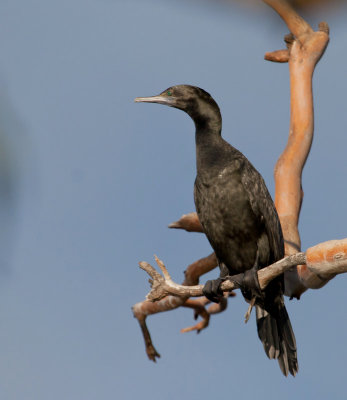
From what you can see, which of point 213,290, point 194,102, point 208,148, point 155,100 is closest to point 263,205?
point 208,148

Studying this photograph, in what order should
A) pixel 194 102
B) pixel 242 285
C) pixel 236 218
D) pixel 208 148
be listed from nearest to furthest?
pixel 242 285
pixel 236 218
pixel 208 148
pixel 194 102

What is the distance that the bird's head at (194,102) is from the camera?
23.4ft

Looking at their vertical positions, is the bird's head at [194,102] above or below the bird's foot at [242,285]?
above

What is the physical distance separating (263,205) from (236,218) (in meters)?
0.31

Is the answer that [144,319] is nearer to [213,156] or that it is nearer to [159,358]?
[159,358]

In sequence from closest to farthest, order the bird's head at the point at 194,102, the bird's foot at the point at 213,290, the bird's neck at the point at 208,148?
the bird's foot at the point at 213,290
the bird's neck at the point at 208,148
the bird's head at the point at 194,102

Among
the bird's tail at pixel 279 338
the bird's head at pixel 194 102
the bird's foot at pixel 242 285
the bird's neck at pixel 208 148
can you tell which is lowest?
the bird's tail at pixel 279 338

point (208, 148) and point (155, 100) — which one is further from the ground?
point (155, 100)

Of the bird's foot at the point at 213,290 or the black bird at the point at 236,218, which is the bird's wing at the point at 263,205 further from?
the bird's foot at the point at 213,290

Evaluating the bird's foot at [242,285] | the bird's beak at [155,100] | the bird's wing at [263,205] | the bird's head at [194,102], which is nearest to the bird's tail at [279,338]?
the bird's foot at [242,285]

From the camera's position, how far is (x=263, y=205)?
22.2 feet

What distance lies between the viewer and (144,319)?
36.8ft

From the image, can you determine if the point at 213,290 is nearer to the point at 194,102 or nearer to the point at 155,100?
the point at 194,102

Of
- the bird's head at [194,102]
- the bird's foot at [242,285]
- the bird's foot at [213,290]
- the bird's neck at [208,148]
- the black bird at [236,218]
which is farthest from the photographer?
the bird's head at [194,102]
